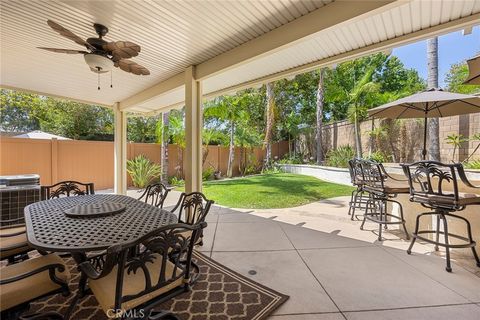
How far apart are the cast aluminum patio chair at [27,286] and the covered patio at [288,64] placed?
169 centimetres

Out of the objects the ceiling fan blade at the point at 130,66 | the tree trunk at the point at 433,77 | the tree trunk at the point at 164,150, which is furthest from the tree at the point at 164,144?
the tree trunk at the point at 433,77

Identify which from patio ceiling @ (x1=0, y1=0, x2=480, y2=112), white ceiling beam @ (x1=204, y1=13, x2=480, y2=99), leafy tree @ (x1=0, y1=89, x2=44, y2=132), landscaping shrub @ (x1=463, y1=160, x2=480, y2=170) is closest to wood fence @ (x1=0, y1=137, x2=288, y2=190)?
patio ceiling @ (x1=0, y1=0, x2=480, y2=112)

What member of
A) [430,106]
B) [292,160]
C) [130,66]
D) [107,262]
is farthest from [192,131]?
[292,160]

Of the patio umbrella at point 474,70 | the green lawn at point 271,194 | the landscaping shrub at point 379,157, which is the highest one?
the patio umbrella at point 474,70

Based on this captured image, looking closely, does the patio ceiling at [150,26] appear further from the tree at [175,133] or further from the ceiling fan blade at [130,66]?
the tree at [175,133]

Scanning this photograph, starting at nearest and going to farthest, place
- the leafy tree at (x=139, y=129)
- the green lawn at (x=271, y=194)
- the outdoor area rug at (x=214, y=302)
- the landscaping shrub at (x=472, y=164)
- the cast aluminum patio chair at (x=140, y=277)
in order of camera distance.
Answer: the cast aluminum patio chair at (x=140, y=277) < the outdoor area rug at (x=214, y=302) < the landscaping shrub at (x=472, y=164) < the green lawn at (x=271, y=194) < the leafy tree at (x=139, y=129)

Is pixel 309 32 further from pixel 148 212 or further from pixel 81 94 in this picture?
pixel 81 94

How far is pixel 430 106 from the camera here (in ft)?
12.9

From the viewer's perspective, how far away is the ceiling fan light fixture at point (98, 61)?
2617 millimetres

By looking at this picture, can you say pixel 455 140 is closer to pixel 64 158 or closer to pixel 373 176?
pixel 373 176

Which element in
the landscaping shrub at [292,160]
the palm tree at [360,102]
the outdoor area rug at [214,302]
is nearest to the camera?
the outdoor area rug at [214,302]

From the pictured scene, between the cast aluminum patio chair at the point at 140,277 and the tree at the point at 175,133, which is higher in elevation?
the tree at the point at 175,133

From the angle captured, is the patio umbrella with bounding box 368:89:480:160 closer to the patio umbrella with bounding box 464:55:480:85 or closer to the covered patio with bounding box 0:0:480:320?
the patio umbrella with bounding box 464:55:480:85

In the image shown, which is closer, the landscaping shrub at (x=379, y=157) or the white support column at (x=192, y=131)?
the white support column at (x=192, y=131)
